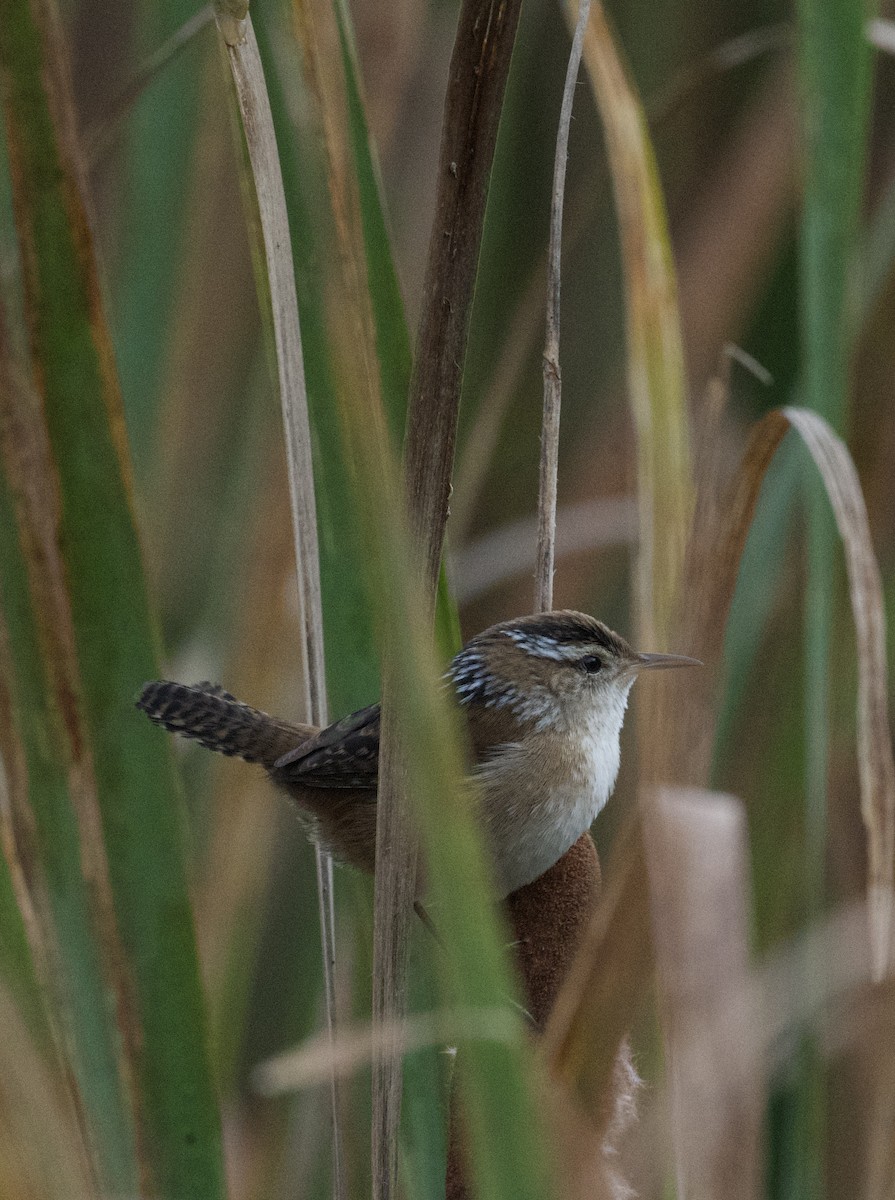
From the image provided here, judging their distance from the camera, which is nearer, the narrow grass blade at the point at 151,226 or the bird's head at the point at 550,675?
the bird's head at the point at 550,675

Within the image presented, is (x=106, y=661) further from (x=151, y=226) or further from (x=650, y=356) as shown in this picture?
(x=151, y=226)

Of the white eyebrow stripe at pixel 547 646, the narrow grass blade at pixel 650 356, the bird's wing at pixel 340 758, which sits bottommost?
the bird's wing at pixel 340 758

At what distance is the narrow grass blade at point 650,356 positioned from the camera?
1.70 metres

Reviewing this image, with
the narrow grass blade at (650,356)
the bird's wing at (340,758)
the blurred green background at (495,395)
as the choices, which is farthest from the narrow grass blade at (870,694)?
the bird's wing at (340,758)

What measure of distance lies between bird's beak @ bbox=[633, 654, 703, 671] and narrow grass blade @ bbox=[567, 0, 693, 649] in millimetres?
21

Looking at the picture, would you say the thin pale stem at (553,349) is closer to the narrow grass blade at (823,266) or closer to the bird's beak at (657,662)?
the bird's beak at (657,662)

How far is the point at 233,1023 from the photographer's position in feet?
7.47

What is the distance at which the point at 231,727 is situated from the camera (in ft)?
6.55

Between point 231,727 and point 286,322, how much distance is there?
0.84 metres

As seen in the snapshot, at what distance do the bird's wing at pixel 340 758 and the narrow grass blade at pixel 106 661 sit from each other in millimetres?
425

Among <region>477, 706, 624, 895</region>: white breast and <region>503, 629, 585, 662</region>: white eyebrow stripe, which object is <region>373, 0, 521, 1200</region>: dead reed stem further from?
<region>503, 629, 585, 662</region>: white eyebrow stripe

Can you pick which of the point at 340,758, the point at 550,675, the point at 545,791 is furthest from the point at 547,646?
the point at 340,758

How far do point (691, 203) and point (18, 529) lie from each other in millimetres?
1890

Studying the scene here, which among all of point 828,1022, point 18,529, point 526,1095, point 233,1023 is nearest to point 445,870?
point 526,1095
